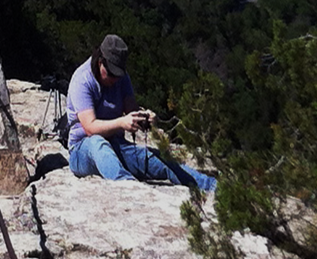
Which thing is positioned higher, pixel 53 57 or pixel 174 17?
pixel 53 57

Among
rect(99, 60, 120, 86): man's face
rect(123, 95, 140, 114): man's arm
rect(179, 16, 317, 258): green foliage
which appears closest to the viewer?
rect(179, 16, 317, 258): green foliage

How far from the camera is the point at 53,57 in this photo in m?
12.7

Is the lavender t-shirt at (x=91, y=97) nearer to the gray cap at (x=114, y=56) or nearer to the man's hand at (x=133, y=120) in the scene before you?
the gray cap at (x=114, y=56)

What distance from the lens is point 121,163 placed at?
168 inches

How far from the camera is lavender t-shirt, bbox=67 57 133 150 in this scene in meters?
4.25

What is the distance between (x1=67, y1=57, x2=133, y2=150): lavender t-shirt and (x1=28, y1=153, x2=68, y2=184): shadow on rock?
0.97 ft

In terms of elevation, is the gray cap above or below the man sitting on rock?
above

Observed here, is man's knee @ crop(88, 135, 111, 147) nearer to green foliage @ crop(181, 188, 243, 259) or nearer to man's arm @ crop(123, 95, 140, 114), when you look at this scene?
man's arm @ crop(123, 95, 140, 114)

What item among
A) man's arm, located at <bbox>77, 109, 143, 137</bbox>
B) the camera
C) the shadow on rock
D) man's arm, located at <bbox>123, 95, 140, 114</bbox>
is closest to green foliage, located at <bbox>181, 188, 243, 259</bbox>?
the camera

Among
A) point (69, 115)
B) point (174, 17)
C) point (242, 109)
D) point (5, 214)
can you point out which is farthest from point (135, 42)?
point (174, 17)

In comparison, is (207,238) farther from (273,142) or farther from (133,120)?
(133,120)

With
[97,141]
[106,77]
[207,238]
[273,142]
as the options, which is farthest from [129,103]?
[207,238]

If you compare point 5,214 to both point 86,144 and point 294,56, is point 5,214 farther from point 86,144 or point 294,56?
point 294,56

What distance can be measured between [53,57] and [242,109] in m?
7.00
